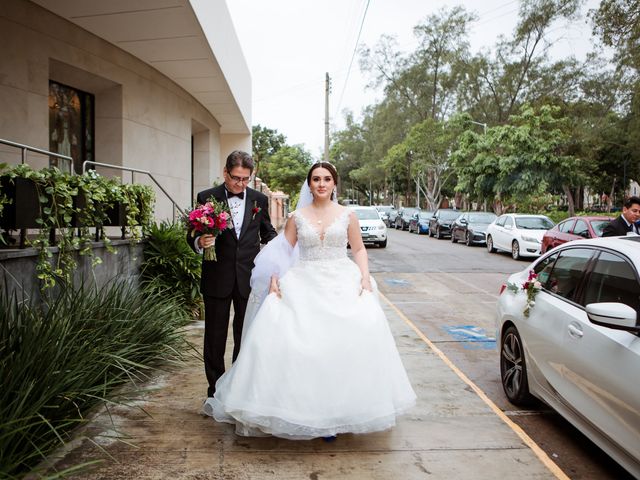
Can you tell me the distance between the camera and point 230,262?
4.66m

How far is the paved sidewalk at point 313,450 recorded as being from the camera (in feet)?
11.7

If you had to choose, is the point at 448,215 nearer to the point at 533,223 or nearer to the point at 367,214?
the point at 367,214

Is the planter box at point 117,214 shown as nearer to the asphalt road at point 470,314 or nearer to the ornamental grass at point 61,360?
the ornamental grass at point 61,360

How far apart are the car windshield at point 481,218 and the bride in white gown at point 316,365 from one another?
2145 centimetres

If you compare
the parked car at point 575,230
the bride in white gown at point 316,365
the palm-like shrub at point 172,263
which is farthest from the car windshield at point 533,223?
the bride in white gown at point 316,365

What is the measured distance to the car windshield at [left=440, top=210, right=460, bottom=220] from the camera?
29.1m

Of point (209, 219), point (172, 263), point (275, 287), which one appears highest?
point (209, 219)

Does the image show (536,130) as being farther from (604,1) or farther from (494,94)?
(494,94)

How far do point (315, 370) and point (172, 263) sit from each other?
15.8 feet

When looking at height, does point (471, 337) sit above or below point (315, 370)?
below

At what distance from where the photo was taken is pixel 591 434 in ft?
12.1

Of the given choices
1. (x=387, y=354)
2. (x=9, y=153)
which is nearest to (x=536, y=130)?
(x=9, y=153)

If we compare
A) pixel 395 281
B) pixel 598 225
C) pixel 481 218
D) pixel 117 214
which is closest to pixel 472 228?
pixel 481 218

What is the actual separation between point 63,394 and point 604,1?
21.9 m
